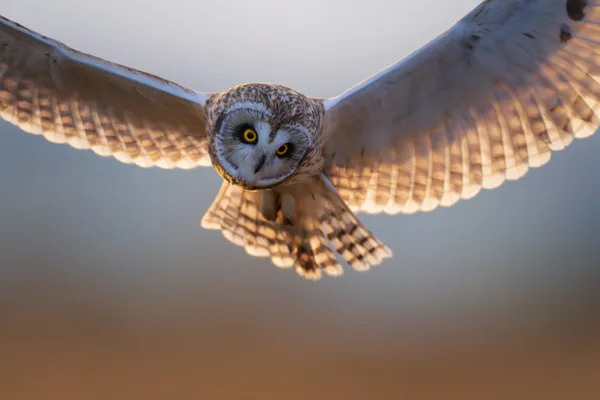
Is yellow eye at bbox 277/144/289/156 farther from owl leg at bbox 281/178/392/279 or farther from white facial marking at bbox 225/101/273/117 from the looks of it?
owl leg at bbox 281/178/392/279

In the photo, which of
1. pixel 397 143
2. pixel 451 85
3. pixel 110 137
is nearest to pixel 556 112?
pixel 451 85

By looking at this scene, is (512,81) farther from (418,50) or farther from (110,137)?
(110,137)

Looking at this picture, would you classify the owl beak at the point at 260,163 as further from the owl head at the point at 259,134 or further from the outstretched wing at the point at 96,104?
the outstretched wing at the point at 96,104

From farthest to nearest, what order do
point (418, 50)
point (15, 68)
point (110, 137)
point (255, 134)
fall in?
point (110, 137), point (15, 68), point (418, 50), point (255, 134)

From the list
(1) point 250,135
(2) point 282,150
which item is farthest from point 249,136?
(2) point 282,150

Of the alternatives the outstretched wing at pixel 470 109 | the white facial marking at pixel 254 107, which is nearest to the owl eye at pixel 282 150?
the white facial marking at pixel 254 107

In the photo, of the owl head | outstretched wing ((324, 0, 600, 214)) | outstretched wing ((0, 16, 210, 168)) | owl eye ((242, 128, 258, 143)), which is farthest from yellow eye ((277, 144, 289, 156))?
outstretched wing ((0, 16, 210, 168))

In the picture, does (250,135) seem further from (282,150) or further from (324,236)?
(324,236)
